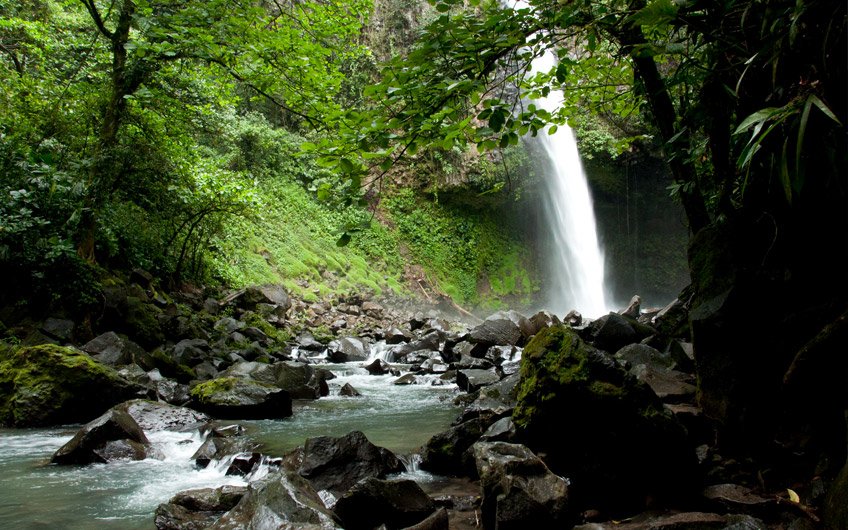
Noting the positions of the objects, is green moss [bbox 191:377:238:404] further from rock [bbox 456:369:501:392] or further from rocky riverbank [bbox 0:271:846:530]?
rock [bbox 456:369:501:392]

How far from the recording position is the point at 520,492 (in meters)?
3.13

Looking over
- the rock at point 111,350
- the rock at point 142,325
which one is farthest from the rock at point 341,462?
the rock at point 142,325

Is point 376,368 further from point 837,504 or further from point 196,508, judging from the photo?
point 837,504

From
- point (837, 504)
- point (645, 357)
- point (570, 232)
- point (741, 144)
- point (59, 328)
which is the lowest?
point (837, 504)

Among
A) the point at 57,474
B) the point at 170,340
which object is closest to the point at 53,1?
the point at 170,340

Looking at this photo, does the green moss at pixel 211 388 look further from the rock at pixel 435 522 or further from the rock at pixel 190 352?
the rock at pixel 435 522

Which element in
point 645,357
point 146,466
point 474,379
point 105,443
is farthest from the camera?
point 474,379

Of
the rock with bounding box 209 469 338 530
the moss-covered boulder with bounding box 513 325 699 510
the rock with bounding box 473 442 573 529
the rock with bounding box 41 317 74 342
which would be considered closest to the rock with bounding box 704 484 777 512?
the moss-covered boulder with bounding box 513 325 699 510

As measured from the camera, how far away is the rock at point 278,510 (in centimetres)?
295

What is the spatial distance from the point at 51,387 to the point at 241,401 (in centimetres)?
215

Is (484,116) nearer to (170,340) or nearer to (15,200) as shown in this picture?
(15,200)

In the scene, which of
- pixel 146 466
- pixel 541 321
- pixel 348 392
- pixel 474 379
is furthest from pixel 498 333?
pixel 146 466

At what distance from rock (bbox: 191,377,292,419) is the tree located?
15.2ft

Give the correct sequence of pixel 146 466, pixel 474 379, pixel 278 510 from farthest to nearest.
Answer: pixel 474 379 < pixel 146 466 < pixel 278 510
